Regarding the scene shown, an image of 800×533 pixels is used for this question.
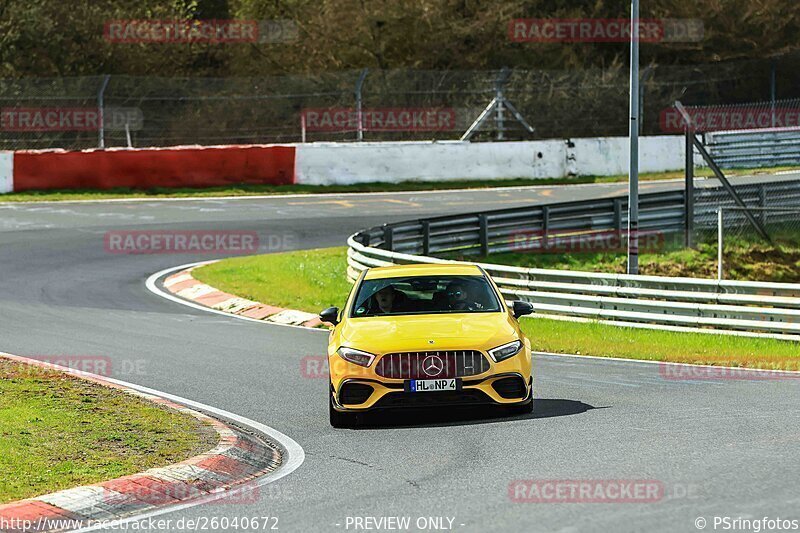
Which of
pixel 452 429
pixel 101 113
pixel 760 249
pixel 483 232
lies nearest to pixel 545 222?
pixel 483 232

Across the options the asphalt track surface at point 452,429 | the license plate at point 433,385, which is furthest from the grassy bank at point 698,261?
the license plate at point 433,385

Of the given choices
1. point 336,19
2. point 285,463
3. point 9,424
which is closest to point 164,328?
point 9,424

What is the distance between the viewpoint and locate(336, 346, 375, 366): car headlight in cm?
1149

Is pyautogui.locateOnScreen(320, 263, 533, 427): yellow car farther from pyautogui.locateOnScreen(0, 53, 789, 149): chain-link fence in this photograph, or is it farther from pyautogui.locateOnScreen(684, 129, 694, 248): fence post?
pyautogui.locateOnScreen(0, 53, 789, 149): chain-link fence

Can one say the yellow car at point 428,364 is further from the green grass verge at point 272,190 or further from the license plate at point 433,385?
the green grass verge at point 272,190

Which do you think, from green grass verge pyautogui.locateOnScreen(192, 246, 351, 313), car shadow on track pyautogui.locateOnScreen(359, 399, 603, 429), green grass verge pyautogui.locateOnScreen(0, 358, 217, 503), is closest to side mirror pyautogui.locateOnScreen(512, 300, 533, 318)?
car shadow on track pyautogui.locateOnScreen(359, 399, 603, 429)

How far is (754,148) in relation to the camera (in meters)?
32.9

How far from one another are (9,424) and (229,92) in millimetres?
30736

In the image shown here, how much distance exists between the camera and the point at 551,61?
50.5 meters

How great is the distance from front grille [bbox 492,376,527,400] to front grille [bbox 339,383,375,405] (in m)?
1.10

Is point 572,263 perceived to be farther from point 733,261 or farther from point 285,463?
point 285,463

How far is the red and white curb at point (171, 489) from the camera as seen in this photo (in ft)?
26.5

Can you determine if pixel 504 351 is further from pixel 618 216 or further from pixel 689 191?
pixel 689 191

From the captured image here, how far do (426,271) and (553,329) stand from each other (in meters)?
7.02
